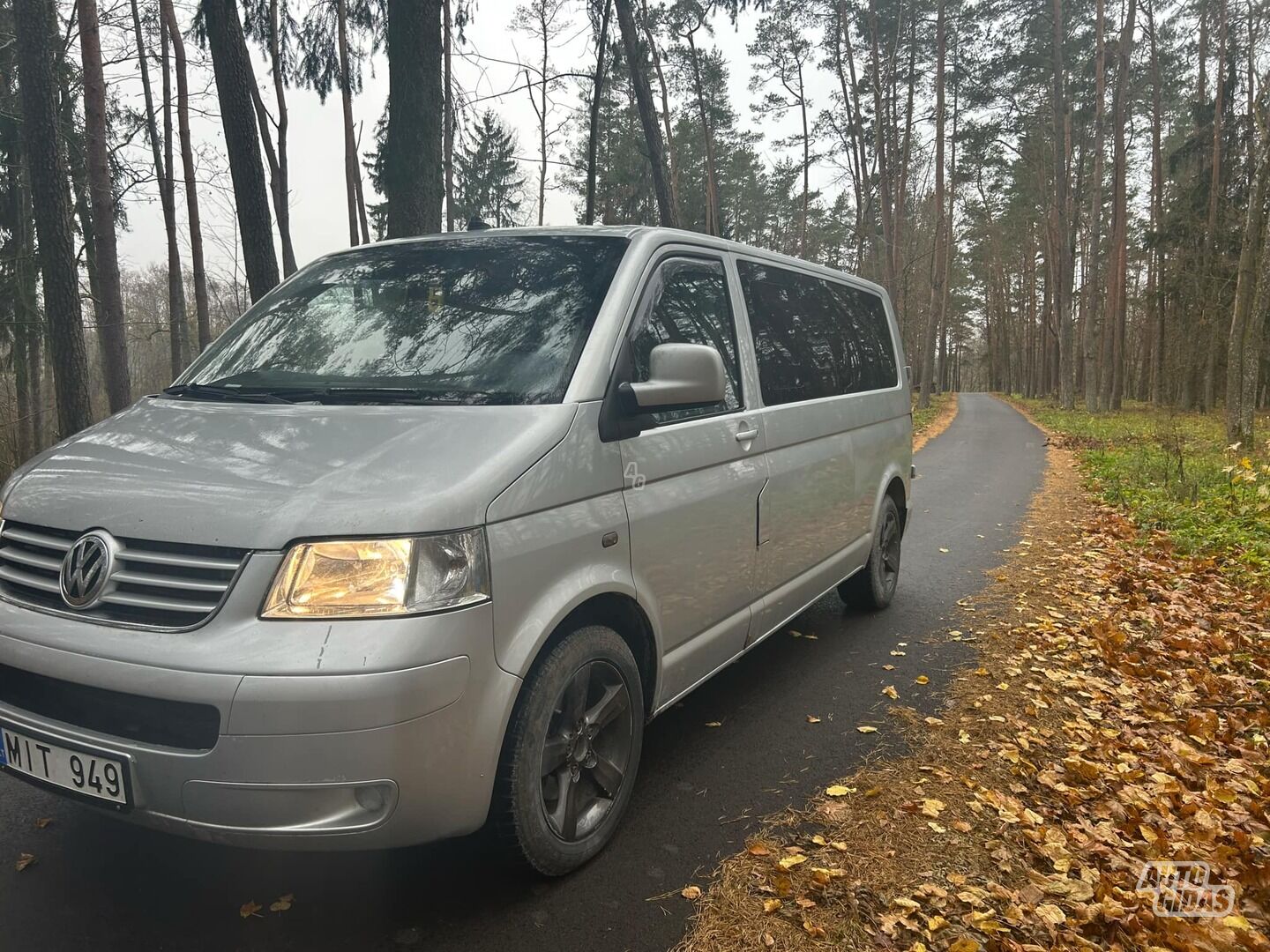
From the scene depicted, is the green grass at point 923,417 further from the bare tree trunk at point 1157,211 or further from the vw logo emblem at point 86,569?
the vw logo emblem at point 86,569

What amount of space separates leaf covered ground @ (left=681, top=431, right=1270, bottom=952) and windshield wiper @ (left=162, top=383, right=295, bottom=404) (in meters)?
2.24

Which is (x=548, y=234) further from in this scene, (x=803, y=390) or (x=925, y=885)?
(x=925, y=885)

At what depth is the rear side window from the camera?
400 centimetres

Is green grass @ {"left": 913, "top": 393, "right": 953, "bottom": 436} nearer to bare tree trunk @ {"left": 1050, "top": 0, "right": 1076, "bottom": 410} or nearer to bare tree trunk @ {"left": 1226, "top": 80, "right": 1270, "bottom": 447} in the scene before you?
bare tree trunk @ {"left": 1050, "top": 0, "right": 1076, "bottom": 410}

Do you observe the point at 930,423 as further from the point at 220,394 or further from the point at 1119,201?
the point at 220,394

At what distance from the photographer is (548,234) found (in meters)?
3.41

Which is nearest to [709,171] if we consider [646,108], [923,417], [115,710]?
[923,417]

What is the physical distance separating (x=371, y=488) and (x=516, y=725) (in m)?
0.80

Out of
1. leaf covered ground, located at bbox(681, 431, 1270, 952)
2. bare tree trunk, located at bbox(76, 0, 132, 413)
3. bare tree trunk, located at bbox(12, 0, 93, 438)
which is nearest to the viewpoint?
leaf covered ground, located at bbox(681, 431, 1270, 952)

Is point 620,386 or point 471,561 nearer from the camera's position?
point 471,561

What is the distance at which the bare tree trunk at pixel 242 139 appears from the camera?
8477mm

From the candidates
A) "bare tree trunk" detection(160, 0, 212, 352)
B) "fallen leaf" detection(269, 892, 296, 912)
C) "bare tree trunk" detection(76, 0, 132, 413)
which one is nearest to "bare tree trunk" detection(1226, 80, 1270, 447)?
"fallen leaf" detection(269, 892, 296, 912)

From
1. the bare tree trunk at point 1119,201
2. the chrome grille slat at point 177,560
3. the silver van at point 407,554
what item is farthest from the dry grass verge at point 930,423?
the chrome grille slat at point 177,560

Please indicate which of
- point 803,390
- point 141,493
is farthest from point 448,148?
point 141,493
